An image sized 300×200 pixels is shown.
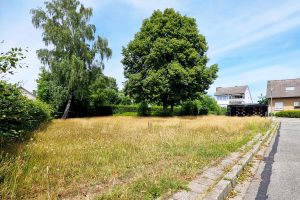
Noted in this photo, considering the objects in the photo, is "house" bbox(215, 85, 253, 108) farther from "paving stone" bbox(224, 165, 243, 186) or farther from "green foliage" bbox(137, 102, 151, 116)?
"paving stone" bbox(224, 165, 243, 186)

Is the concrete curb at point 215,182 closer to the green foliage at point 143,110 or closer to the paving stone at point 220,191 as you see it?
the paving stone at point 220,191

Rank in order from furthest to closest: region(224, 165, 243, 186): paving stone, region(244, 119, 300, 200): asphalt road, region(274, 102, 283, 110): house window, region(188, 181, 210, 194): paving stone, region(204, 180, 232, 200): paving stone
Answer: region(274, 102, 283, 110): house window → region(224, 165, 243, 186): paving stone → region(244, 119, 300, 200): asphalt road → region(188, 181, 210, 194): paving stone → region(204, 180, 232, 200): paving stone

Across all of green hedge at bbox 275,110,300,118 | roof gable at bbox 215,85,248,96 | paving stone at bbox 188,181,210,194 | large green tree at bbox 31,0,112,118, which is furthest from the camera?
roof gable at bbox 215,85,248,96

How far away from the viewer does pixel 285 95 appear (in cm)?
5131

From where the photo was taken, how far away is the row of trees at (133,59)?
28156mm

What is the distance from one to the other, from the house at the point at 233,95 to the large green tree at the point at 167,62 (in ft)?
166

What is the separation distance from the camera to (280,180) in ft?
16.4

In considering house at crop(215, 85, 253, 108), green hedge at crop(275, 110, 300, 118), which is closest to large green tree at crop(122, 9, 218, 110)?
green hedge at crop(275, 110, 300, 118)

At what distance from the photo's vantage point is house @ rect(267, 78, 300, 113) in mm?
51013

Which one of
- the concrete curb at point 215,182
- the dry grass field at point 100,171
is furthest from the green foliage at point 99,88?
the concrete curb at point 215,182

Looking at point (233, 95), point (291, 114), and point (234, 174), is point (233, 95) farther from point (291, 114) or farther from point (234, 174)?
point (234, 174)

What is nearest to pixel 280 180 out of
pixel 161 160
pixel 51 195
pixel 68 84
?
pixel 161 160

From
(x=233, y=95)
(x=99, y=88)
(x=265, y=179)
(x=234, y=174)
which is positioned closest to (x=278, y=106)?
(x=233, y=95)

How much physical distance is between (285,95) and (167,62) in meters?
32.6
